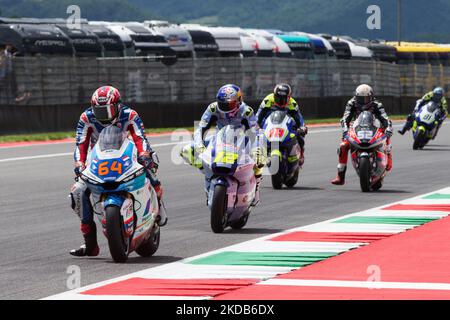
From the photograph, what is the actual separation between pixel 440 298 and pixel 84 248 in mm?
3769

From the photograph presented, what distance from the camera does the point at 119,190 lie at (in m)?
10.8

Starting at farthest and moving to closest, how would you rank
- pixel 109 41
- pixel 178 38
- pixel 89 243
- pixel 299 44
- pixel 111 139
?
pixel 299 44, pixel 178 38, pixel 109 41, pixel 89 243, pixel 111 139

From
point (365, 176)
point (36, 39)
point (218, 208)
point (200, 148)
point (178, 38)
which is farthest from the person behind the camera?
point (178, 38)

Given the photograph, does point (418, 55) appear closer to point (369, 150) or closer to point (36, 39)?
point (36, 39)

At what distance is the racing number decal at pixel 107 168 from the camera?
10828mm

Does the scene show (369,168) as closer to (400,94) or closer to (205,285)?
(205,285)

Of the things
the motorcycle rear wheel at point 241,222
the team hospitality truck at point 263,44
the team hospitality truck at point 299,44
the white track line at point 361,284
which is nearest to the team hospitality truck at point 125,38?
the team hospitality truck at point 263,44

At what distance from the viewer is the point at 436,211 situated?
15438 mm

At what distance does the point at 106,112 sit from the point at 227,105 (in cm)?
306

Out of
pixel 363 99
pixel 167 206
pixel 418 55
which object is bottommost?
pixel 418 55

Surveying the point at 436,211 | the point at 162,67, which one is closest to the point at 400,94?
the point at 162,67

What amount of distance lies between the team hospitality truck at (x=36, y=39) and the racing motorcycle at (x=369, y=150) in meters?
24.0

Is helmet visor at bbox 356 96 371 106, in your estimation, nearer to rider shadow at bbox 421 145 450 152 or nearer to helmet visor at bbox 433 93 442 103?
rider shadow at bbox 421 145 450 152

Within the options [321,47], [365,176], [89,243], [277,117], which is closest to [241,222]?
[89,243]
